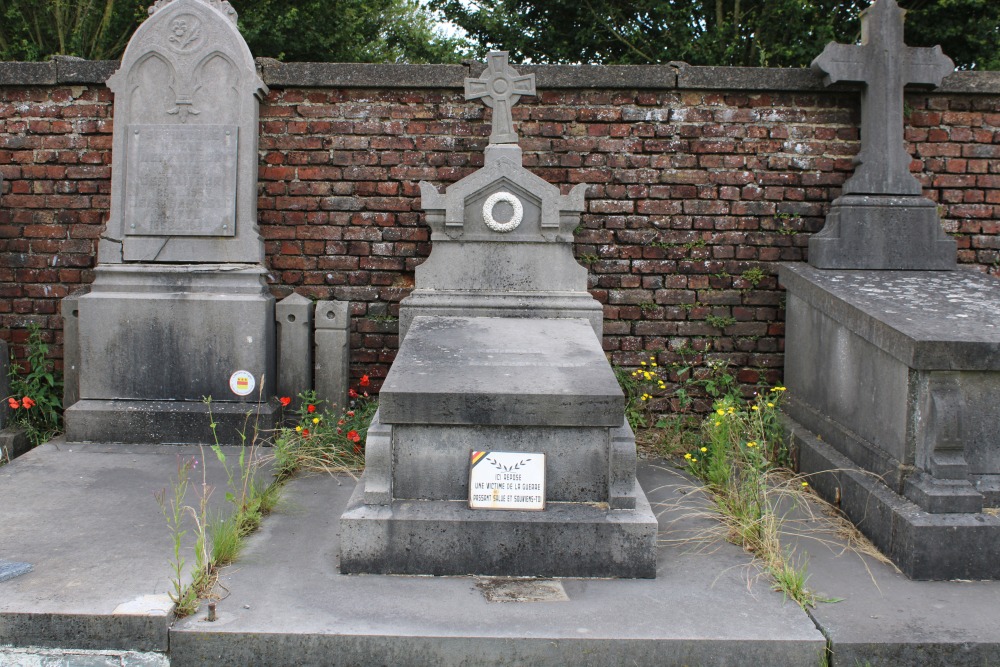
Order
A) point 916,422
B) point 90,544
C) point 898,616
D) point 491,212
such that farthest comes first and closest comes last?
1. point 491,212
2. point 916,422
3. point 90,544
4. point 898,616

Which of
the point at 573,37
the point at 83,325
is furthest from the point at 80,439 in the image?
the point at 573,37

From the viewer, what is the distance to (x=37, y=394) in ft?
17.8

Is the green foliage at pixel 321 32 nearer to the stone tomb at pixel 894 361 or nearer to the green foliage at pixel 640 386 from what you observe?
the green foliage at pixel 640 386

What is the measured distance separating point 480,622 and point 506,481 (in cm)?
64

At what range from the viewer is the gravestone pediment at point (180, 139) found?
5203 mm

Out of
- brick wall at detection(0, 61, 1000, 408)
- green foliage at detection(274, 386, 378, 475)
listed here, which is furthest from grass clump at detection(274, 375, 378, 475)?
brick wall at detection(0, 61, 1000, 408)

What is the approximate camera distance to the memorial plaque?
3.39 m

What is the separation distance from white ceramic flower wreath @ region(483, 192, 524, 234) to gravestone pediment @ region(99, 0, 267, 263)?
1.61 metres

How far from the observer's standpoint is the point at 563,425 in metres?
3.41

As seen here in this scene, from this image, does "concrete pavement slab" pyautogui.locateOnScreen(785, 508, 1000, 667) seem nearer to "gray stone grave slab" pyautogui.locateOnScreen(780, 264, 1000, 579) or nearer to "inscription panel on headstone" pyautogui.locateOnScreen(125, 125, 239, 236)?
"gray stone grave slab" pyautogui.locateOnScreen(780, 264, 1000, 579)

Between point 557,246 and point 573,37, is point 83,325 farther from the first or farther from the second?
point 573,37

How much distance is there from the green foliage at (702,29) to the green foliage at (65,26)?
4866 mm

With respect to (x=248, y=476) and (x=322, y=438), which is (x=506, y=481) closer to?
(x=248, y=476)

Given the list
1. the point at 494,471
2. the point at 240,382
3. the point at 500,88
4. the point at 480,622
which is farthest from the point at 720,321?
the point at 480,622
